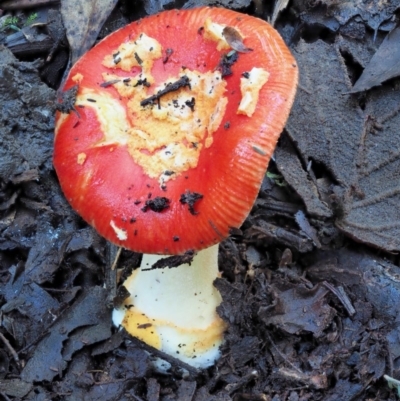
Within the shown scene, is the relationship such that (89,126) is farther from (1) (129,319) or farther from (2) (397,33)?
(2) (397,33)

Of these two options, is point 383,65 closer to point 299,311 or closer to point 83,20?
point 299,311

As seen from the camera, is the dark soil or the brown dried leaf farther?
the brown dried leaf

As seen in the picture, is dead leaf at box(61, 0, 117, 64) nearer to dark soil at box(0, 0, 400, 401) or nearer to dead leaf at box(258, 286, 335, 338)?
dark soil at box(0, 0, 400, 401)

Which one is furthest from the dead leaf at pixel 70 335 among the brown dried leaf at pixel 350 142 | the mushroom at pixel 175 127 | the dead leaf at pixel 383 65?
the dead leaf at pixel 383 65

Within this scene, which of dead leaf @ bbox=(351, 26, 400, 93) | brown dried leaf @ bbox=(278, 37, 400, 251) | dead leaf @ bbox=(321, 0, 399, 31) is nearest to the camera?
brown dried leaf @ bbox=(278, 37, 400, 251)

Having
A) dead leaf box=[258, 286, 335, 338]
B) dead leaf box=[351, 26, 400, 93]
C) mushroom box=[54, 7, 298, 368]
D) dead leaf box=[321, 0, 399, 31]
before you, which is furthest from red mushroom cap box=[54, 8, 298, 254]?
dead leaf box=[321, 0, 399, 31]

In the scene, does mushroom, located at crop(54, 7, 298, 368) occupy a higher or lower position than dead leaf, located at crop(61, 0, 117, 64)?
higher

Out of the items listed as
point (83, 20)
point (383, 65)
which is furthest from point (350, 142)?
point (83, 20)
